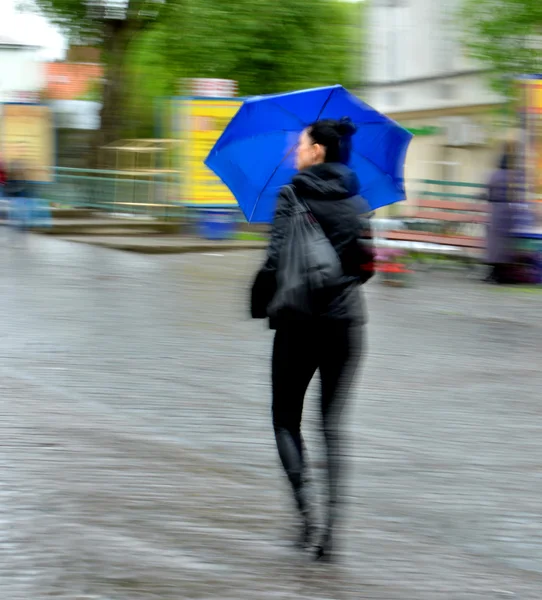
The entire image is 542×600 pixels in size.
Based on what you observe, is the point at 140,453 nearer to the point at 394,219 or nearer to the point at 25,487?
the point at 25,487

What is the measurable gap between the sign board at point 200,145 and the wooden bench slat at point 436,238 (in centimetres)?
504

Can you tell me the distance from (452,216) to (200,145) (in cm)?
604

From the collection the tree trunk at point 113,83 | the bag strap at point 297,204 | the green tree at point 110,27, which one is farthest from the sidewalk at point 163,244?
the bag strap at point 297,204

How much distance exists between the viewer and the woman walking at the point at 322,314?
441cm

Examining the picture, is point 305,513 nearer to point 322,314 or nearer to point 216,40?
point 322,314

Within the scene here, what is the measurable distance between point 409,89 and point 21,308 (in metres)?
21.9

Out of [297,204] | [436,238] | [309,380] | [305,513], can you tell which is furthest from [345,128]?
[436,238]

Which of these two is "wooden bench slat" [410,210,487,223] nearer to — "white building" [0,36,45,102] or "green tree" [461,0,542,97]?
"green tree" [461,0,542,97]

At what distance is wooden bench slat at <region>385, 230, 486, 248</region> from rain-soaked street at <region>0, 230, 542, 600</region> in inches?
244

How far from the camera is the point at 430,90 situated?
30922mm

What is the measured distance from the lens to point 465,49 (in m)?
22.1

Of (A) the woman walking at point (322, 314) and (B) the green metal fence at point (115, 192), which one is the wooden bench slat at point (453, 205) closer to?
(B) the green metal fence at point (115, 192)

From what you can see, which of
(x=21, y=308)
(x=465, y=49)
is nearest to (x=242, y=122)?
(x=21, y=308)

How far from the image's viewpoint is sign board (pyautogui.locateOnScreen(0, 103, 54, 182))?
29.9 meters
